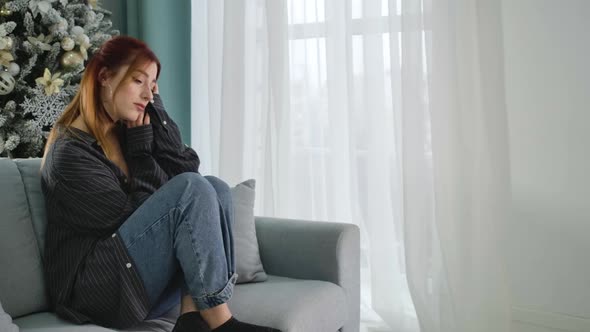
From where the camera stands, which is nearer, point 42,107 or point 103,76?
point 103,76

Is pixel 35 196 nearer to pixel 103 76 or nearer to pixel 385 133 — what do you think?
pixel 103 76

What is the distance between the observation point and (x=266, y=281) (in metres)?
1.94

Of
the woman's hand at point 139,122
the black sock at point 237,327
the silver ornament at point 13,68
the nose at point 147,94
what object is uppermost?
the silver ornament at point 13,68

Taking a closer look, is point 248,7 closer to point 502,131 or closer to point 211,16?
point 211,16

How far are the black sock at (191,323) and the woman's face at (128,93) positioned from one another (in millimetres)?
677

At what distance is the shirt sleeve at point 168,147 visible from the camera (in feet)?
6.20

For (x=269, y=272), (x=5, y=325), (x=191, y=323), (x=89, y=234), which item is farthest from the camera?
(x=269, y=272)

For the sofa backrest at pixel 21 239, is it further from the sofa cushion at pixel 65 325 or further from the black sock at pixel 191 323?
the black sock at pixel 191 323

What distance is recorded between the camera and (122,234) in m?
1.50

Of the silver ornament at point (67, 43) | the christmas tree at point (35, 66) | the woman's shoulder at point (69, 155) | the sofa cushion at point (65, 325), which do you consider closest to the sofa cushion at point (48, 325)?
the sofa cushion at point (65, 325)

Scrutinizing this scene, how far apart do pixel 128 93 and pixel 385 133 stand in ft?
3.92

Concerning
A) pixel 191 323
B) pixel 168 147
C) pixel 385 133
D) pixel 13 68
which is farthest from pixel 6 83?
pixel 385 133

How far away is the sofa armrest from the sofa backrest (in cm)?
76

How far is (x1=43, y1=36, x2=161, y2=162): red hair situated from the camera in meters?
1.74
